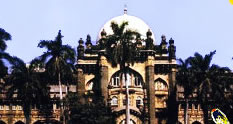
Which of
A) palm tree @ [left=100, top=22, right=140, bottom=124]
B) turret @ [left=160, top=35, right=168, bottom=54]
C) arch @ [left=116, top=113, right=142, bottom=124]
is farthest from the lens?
turret @ [left=160, top=35, right=168, bottom=54]

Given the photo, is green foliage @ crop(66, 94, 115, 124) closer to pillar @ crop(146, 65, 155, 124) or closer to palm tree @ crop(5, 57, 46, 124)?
palm tree @ crop(5, 57, 46, 124)

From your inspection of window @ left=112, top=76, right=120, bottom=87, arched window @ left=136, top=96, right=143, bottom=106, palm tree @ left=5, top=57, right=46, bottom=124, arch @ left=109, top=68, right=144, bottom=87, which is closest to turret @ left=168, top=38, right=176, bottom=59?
arch @ left=109, top=68, right=144, bottom=87

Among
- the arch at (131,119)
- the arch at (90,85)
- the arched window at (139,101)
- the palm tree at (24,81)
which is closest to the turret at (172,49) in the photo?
the arched window at (139,101)

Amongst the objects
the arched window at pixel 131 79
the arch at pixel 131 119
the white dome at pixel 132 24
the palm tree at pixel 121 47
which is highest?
the white dome at pixel 132 24

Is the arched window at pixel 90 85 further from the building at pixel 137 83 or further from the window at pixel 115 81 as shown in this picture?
the window at pixel 115 81

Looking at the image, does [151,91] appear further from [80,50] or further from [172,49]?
[80,50]

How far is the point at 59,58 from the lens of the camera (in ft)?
232

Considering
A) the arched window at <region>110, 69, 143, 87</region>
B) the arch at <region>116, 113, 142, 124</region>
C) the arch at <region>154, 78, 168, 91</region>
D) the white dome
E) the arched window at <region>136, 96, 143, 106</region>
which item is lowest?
the arch at <region>116, 113, 142, 124</region>

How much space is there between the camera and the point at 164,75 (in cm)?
8338

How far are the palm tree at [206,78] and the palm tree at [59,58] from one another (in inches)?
744

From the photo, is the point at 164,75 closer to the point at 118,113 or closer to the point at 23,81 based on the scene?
the point at 118,113

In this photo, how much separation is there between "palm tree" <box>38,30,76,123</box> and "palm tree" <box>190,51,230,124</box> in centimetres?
1890

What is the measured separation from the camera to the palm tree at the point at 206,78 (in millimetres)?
70500

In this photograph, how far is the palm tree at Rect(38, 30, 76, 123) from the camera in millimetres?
70562
